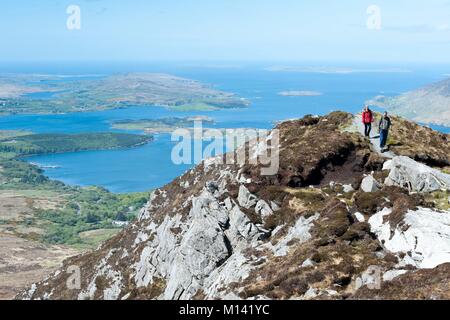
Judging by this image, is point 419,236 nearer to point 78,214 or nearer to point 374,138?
point 374,138

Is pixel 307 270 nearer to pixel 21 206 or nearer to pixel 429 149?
pixel 429 149

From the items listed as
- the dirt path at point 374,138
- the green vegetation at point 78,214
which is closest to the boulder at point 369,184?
the dirt path at point 374,138

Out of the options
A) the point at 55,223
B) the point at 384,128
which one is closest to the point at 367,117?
the point at 384,128

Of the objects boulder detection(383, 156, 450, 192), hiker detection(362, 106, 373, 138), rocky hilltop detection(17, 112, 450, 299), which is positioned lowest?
rocky hilltop detection(17, 112, 450, 299)

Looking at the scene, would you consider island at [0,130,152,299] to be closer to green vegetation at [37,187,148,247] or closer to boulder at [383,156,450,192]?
green vegetation at [37,187,148,247]

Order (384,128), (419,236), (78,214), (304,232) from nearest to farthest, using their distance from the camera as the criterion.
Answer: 1. (419,236)
2. (304,232)
3. (384,128)
4. (78,214)

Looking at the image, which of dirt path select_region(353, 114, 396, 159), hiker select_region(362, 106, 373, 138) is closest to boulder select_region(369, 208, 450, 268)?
dirt path select_region(353, 114, 396, 159)
